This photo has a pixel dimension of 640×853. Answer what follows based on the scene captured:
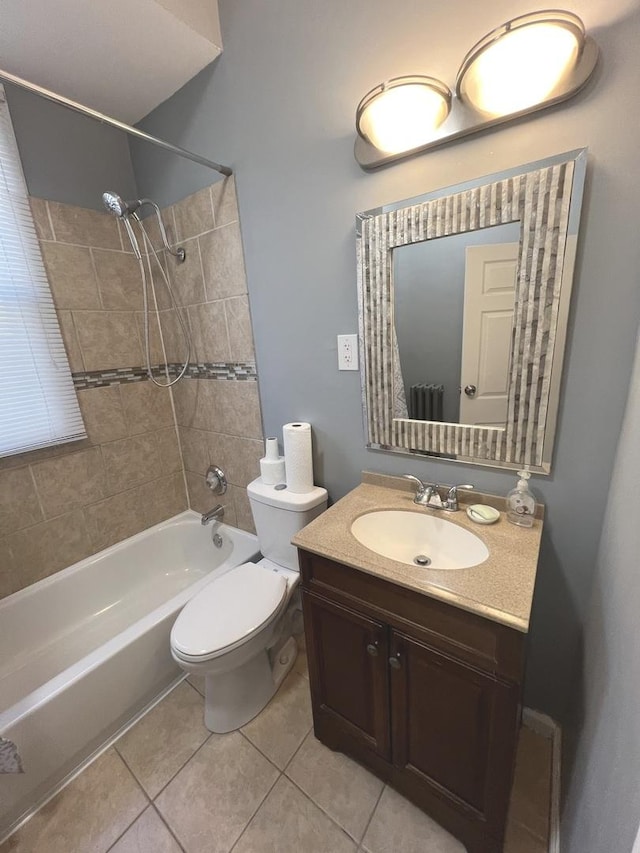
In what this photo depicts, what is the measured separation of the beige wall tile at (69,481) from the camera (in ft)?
5.34

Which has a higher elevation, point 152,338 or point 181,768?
point 152,338

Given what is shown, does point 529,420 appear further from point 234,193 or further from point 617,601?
point 234,193

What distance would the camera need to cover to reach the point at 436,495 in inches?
45.8

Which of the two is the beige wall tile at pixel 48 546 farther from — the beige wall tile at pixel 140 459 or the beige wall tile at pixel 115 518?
the beige wall tile at pixel 140 459

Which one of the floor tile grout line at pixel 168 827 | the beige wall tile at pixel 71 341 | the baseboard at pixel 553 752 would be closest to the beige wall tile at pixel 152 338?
the beige wall tile at pixel 71 341

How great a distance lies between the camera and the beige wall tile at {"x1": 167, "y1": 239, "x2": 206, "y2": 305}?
1.69 m

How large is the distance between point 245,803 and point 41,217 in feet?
7.89

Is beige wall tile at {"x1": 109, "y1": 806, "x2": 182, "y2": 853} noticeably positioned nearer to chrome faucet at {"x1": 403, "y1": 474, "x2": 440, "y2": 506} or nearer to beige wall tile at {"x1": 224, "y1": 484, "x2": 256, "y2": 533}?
beige wall tile at {"x1": 224, "y1": 484, "x2": 256, "y2": 533}

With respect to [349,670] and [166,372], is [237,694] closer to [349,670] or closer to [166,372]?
[349,670]

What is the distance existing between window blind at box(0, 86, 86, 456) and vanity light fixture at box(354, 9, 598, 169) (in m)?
1.44

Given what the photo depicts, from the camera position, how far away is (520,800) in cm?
107

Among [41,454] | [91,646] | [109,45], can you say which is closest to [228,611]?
[91,646]

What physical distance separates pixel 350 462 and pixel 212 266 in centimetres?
113

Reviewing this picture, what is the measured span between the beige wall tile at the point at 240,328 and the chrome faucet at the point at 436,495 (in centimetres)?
94
